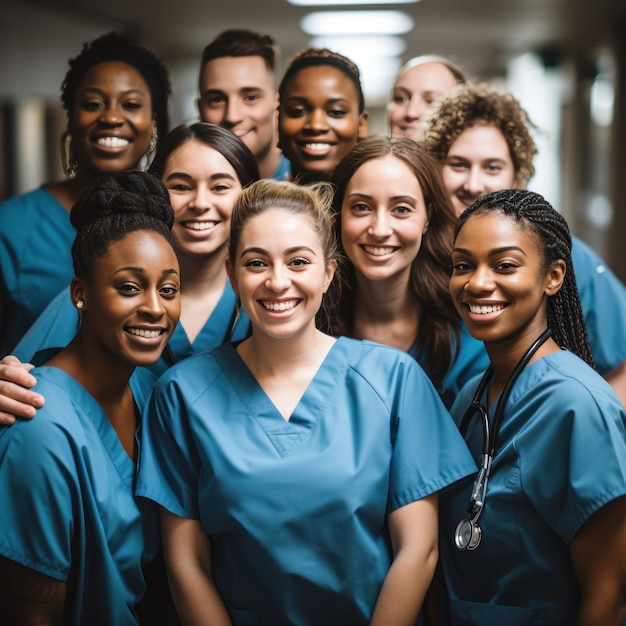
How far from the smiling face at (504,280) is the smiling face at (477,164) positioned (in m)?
0.67

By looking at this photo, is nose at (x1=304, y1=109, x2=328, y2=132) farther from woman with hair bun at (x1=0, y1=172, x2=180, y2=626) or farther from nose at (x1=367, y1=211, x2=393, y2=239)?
woman with hair bun at (x1=0, y1=172, x2=180, y2=626)

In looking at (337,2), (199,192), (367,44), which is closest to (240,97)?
(199,192)

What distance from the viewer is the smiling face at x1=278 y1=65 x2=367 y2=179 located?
224 cm

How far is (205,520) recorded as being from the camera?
159 cm

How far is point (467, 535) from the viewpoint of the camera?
1.57 metres

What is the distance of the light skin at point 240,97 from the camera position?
246 centimetres

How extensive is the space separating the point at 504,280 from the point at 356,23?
5.44 meters

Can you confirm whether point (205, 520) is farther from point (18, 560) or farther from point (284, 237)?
point (284, 237)

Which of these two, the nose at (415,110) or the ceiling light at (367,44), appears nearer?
the nose at (415,110)

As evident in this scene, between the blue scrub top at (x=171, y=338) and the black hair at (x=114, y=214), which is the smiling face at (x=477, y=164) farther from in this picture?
the black hair at (x=114, y=214)

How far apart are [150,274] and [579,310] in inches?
35.7

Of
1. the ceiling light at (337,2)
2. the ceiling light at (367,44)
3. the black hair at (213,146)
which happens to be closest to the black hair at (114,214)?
the black hair at (213,146)

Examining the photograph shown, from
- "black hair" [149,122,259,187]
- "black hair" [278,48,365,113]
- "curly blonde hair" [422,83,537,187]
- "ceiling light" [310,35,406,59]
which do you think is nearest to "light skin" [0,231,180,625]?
"black hair" [149,122,259,187]

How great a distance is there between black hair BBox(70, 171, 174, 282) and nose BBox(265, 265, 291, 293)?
0.74 ft
